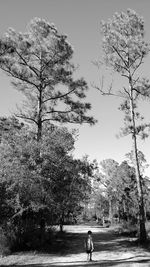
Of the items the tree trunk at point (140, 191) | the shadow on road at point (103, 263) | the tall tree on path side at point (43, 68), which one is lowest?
the shadow on road at point (103, 263)

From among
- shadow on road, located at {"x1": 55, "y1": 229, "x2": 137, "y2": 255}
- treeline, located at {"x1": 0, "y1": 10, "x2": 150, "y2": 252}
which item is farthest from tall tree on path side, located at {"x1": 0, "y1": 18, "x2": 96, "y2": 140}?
shadow on road, located at {"x1": 55, "y1": 229, "x2": 137, "y2": 255}

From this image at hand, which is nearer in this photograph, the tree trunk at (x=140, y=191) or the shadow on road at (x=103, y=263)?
the shadow on road at (x=103, y=263)

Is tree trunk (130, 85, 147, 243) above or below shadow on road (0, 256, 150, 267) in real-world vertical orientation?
above

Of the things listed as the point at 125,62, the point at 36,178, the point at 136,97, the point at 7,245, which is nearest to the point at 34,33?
the point at 125,62

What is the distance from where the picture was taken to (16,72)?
1773cm

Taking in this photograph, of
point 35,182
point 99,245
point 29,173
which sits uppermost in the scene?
point 29,173

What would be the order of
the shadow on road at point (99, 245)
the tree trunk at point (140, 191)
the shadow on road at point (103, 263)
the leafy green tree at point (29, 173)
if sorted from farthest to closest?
the tree trunk at point (140, 191), the shadow on road at point (99, 245), the leafy green tree at point (29, 173), the shadow on road at point (103, 263)

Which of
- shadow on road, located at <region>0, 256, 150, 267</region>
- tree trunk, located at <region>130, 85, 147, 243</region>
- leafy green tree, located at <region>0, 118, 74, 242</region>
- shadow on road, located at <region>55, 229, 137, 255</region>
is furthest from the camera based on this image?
tree trunk, located at <region>130, 85, 147, 243</region>

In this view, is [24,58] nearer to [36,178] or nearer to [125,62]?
[125,62]

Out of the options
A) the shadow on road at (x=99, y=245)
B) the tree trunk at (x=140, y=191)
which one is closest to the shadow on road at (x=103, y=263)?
the shadow on road at (x=99, y=245)

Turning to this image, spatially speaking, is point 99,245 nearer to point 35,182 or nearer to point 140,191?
point 140,191

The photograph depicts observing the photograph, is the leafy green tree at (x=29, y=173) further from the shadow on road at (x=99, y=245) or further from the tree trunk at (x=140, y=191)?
the tree trunk at (x=140, y=191)

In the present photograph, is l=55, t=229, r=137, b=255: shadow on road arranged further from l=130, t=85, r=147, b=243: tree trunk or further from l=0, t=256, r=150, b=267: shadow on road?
l=0, t=256, r=150, b=267: shadow on road

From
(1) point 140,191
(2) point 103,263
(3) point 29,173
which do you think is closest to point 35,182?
(3) point 29,173
